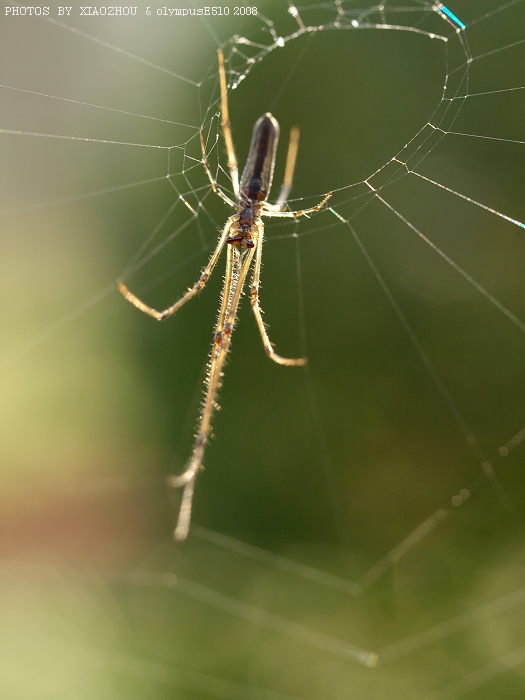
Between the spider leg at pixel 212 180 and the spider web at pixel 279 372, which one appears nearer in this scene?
the spider leg at pixel 212 180

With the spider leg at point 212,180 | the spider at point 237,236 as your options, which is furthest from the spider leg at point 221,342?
the spider leg at point 212,180

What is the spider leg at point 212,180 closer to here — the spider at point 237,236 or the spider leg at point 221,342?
the spider at point 237,236

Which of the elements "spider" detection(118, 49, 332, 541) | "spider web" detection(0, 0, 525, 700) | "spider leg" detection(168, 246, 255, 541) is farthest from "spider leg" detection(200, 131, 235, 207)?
"spider web" detection(0, 0, 525, 700)

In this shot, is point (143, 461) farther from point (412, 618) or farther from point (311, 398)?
point (412, 618)

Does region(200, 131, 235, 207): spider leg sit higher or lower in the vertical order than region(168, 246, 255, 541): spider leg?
higher

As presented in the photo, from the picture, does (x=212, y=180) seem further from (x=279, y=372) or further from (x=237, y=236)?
(x=279, y=372)

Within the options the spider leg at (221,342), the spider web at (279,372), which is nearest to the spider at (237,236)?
the spider leg at (221,342)

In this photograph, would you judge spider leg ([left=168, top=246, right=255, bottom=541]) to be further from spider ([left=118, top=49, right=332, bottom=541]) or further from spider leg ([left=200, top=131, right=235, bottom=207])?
spider leg ([left=200, top=131, right=235, bottom=207])

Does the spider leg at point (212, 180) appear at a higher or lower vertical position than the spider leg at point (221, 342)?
higher
